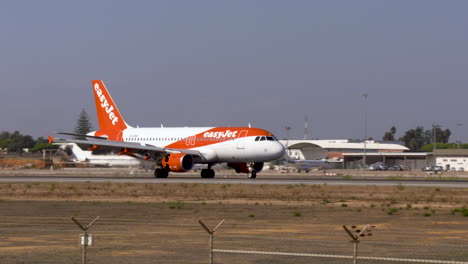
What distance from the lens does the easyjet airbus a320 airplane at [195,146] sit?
6519 centimetres

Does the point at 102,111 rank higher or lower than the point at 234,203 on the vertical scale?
higher

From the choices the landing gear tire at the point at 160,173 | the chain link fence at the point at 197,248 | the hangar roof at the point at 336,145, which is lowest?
the chain link fence at the point at 197,248

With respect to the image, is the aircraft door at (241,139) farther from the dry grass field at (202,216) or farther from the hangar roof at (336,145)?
the hangar roof at (336,145)

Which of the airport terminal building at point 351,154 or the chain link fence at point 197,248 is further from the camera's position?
the airport terminal building at point 351,154

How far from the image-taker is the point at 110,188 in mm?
53500

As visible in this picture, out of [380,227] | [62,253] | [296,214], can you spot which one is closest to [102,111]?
[296,214]

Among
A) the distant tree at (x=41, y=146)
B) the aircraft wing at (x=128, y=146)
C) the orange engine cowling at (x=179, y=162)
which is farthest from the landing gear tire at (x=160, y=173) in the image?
the distant tree at (x=41, y=146)

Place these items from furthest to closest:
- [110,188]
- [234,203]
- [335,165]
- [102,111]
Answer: [335,165] < [102,111] < [110,188] < [234,203]

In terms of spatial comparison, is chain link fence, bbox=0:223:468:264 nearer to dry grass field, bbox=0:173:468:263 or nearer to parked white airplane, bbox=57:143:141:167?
dry grass field, bbox=0:173:468:263

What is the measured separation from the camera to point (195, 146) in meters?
67.9

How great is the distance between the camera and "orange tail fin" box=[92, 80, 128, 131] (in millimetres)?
75562

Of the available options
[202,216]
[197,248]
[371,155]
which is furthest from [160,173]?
[371,155]

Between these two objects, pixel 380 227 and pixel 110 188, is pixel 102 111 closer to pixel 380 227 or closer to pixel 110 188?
pixel 110 188

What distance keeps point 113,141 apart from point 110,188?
16.1 m
